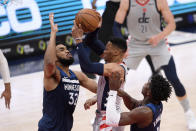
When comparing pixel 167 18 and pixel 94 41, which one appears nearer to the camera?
pixel 94 41

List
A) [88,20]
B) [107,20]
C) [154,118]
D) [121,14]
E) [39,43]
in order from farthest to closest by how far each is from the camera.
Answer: [39,43], [107,20], [121,14], [88,20], [154,118]

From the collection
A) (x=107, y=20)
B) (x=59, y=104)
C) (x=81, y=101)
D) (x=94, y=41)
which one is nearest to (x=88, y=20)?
(x=94, y=41)

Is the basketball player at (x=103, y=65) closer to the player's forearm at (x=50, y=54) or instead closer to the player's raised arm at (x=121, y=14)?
the player's forearm at (x=50, y=54)

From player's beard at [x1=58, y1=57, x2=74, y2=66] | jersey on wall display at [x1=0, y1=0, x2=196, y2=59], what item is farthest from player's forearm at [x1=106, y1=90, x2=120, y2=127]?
jersey on wall display at [x1=0, y1=0, x2=196, y2=59]

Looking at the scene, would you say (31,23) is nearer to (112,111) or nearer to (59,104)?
(59,104)

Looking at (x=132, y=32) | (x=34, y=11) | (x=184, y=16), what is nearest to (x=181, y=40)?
(x=184, y=16)

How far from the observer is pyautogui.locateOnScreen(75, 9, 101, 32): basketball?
5.13m

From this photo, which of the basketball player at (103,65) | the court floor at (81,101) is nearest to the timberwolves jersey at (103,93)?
the basketball player at (103,65)

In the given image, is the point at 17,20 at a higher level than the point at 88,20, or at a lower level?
lower

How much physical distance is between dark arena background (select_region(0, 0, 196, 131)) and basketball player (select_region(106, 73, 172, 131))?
10.6 ft

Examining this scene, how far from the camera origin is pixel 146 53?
7191 millimetres

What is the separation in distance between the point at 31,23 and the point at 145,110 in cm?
702

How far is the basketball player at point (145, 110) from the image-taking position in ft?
14.5

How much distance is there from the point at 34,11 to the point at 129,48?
4370mm
